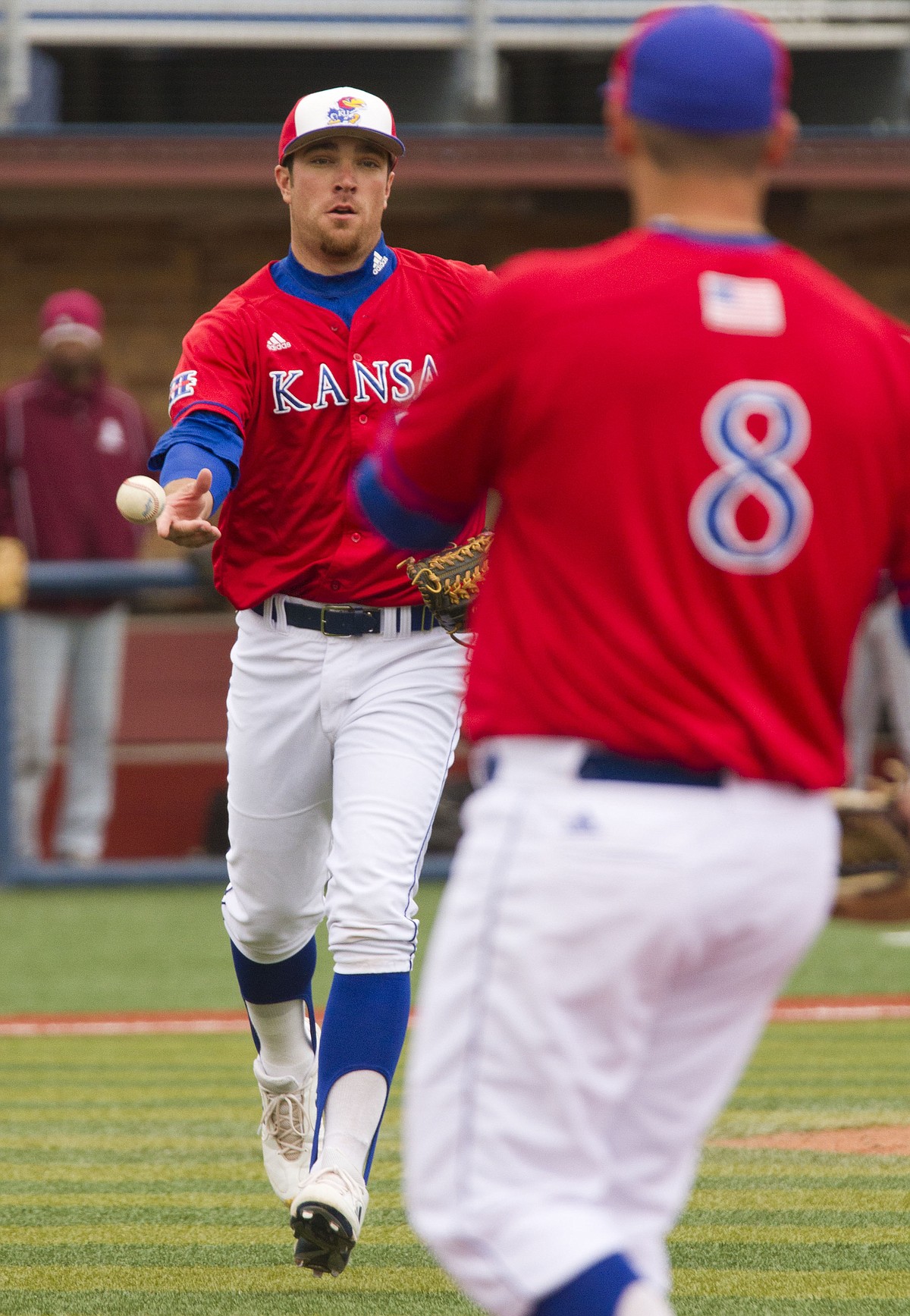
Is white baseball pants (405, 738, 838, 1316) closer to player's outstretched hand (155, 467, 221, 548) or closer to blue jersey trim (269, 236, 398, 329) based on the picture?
player's outstretched hand (155, 467, 221, 548)

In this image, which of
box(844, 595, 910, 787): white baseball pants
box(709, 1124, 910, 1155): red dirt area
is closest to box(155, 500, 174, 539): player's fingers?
box(709, 1124, 910, 1155): red dirt area

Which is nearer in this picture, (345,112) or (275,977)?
(345,112)

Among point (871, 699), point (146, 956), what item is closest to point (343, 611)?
point (146, 956)

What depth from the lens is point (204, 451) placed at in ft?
13.5

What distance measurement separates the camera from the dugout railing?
35.6 ft

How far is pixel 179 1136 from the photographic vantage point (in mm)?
5711

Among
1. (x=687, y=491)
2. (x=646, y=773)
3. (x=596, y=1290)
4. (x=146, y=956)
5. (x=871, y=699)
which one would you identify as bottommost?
(x=146, y=956)

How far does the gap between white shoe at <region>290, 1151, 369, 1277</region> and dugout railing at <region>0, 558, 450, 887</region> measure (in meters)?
7.09

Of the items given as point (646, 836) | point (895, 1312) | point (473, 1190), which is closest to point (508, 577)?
point (646, 836)

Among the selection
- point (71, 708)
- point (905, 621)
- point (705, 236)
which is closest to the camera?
point (705, 236)

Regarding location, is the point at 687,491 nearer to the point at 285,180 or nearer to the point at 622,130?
the point at 622,130

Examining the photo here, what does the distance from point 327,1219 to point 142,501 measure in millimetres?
1321

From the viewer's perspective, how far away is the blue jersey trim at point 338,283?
451 centimetres

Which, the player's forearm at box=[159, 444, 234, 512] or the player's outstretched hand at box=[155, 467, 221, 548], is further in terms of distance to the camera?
the player's forearm at box=[159, 444, 234, 512]
